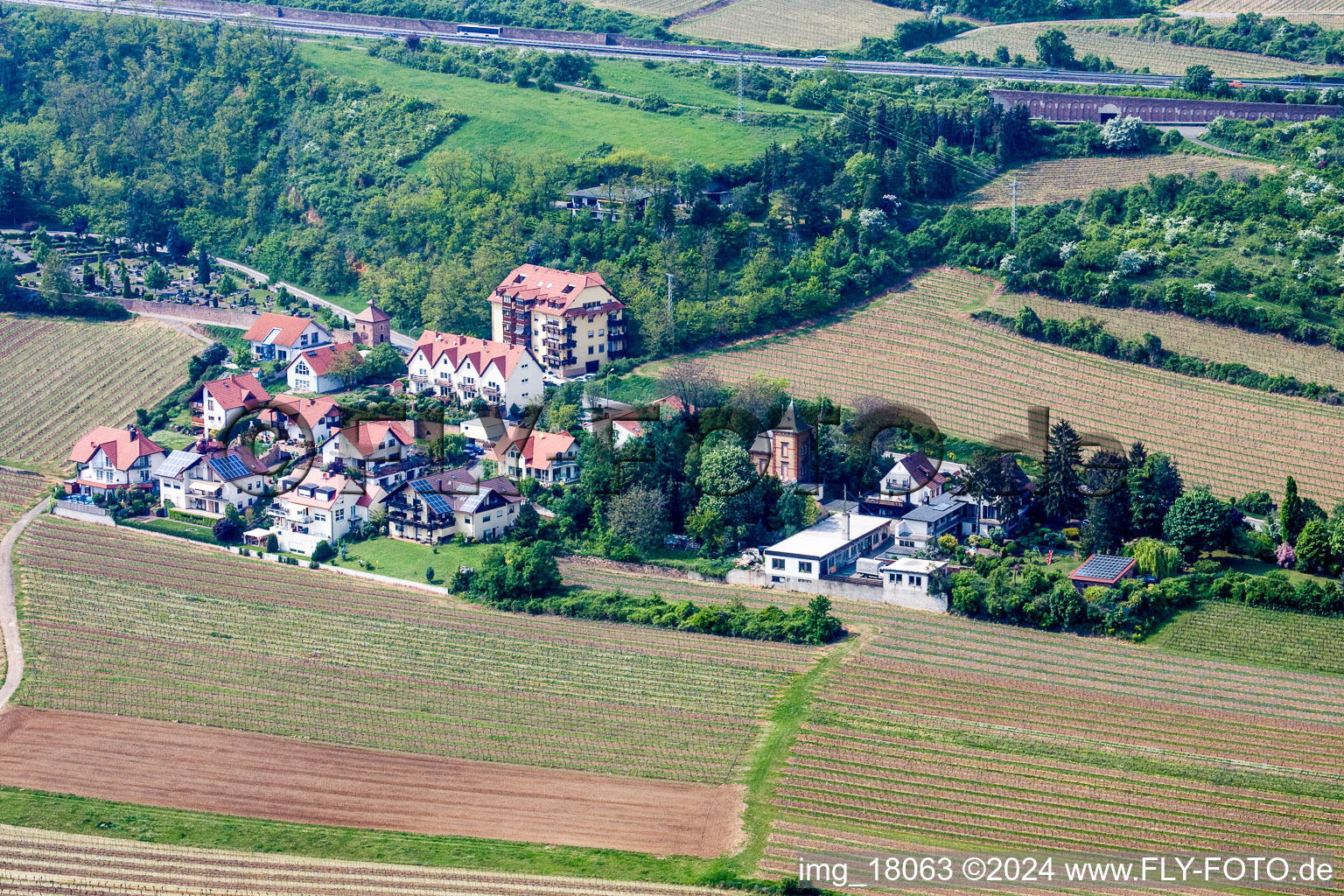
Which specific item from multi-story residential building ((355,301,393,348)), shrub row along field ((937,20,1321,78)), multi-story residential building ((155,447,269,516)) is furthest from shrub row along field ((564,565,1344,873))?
shrub row along field ((937,20,1321,78))

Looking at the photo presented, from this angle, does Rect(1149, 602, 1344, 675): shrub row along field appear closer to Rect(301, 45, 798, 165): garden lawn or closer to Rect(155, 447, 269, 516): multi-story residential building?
Rect(155, 447, 269, 516): multi-story residential building

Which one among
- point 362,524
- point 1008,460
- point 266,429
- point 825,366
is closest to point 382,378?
point 266,429

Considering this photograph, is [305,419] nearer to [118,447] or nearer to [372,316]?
[118,447]

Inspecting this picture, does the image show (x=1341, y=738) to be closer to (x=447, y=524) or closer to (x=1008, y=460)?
(x=1008, y=460)

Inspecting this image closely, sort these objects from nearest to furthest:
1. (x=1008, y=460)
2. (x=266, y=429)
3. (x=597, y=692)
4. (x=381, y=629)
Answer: (x=597, y=692), (x=381, y=629), (x=1008, y=460), (x=266, y=429)

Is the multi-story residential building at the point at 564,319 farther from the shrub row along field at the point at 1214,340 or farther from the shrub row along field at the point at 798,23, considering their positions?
the shrub row along field at the point at 798,23

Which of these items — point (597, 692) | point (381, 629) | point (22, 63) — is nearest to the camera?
point (597, 692)

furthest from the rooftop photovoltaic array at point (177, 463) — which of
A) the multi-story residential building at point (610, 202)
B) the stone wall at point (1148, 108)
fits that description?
the stone wall at point (1148, 108)
